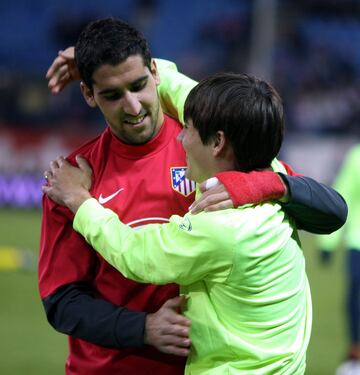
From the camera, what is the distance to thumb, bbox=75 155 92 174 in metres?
3.57

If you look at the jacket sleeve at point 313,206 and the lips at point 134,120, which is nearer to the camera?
the jacket sleeve at point 313,206

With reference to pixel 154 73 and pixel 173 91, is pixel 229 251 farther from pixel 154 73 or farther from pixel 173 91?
pixel 173 91

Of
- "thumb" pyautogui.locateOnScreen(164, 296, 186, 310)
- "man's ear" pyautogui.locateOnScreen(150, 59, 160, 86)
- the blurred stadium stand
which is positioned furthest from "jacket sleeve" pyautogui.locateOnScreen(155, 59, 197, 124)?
the blurred stadium stand

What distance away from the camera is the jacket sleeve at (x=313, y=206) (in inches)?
129

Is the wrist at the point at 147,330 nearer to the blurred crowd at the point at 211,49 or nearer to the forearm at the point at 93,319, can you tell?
the forearm at the point at 93,319

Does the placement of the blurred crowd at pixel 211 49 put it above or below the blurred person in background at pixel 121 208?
above

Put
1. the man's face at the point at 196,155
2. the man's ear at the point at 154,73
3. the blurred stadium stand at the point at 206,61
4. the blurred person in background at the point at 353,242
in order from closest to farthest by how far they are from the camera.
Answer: the man's face at the point at 196,155 → the man's ear at the point at 154,73 → the blurred person in background at the point at 353,242 → the blurred stadium stand at the point at 206,61

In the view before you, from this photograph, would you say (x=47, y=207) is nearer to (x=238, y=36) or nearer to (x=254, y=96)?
(x=254, y=96)

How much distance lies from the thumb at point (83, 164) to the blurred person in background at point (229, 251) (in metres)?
0.33

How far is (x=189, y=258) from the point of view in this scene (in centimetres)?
307

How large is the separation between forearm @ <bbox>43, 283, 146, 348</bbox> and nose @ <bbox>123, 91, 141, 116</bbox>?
2.20 ft

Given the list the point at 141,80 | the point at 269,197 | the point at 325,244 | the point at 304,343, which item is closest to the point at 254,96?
the point at 269,197

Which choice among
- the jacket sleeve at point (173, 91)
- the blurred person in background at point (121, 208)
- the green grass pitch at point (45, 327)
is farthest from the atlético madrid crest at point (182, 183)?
the green grass pitch at point (45, 327)

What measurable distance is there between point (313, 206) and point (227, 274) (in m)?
0.45
